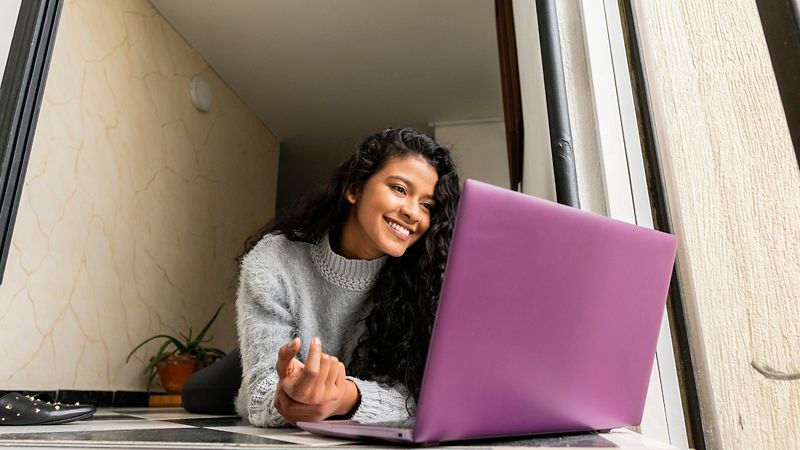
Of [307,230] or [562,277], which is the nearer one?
[562,277]

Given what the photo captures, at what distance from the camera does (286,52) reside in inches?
114

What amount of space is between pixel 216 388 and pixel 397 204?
36.6 inches

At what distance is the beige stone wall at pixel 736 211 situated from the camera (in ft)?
1.67

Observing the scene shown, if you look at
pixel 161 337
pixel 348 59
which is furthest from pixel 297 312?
pixel 348 59

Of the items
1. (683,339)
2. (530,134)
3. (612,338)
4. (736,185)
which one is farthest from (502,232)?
(530,134)

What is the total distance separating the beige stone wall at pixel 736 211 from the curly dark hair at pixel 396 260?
0.46 metres

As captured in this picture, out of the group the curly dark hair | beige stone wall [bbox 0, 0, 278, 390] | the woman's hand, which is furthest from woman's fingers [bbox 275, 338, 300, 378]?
beige stone wall [bbox 0, 0, 278, 390]

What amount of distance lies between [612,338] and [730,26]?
13.8 inches

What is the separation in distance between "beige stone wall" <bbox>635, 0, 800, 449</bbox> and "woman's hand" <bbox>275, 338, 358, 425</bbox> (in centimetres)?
41

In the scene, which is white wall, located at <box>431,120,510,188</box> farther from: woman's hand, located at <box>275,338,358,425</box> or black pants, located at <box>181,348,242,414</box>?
woman's hand, located at <box>275,338,358,425</box>

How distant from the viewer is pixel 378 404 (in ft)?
2.60

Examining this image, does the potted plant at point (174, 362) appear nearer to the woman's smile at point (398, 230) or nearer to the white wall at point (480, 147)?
the woman's smile at point (398, 230)

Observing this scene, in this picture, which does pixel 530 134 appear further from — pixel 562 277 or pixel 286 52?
pixel 286 52

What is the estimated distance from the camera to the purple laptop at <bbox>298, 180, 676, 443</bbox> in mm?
418
